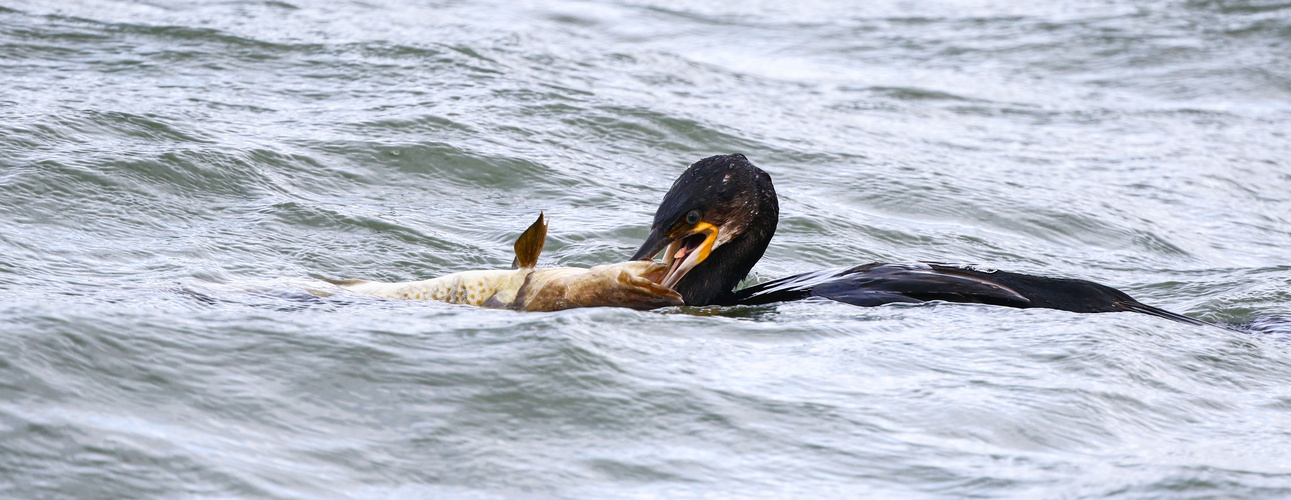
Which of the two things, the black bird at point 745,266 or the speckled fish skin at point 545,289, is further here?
the black bird at point 745,266

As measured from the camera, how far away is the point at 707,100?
1014 cm

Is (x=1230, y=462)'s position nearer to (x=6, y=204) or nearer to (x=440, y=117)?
(x=6, y=204)

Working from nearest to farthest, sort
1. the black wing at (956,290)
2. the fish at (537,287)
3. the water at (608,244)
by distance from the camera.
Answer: the water at (608,244), the fish at (537,287), the black wing at (956,290)

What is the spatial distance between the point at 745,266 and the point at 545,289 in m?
1.09

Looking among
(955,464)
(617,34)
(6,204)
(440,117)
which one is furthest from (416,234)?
(617,34)

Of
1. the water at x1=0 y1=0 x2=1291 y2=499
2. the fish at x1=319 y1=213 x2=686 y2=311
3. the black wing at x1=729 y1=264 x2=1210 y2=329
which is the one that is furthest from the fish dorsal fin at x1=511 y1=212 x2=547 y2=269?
the black wing at x1=729 y1=264 x2=1210 y2=329

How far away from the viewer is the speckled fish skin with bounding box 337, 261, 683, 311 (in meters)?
4.40

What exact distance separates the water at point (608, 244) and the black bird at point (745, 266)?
0.16 m

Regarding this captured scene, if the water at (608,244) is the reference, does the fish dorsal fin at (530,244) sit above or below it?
above

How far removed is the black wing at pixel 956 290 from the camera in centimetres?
501

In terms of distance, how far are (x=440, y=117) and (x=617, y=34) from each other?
517 cm

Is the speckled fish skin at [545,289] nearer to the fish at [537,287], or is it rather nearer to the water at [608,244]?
the fish at [537,287]

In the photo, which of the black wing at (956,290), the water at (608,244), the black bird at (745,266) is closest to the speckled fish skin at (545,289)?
the water at (608,244)

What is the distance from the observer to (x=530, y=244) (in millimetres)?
4477
